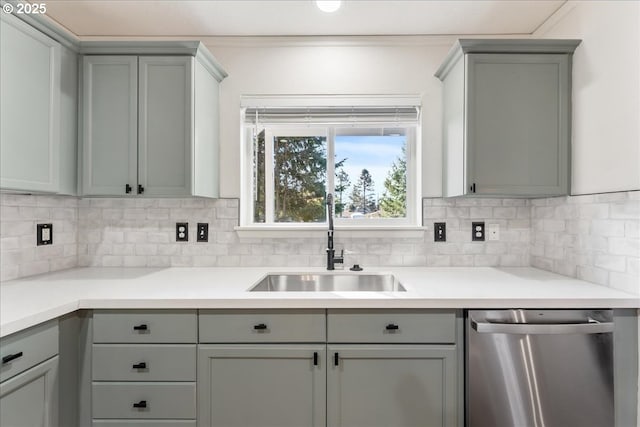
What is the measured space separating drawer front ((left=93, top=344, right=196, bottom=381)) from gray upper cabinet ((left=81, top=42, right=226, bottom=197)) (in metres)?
0.80

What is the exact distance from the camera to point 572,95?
1934 mm

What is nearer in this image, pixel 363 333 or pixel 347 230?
pixel 363 333

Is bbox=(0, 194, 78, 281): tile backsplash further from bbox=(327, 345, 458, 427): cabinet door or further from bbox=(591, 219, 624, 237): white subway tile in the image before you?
bbox=(591, 219, 624, 237): white subway tile

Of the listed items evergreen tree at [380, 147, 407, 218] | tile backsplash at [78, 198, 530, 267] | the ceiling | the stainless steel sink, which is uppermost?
the ceiling

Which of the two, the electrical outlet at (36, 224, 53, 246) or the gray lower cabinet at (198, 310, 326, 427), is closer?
the gray lower cabinet at (198, 310, 326, 427)

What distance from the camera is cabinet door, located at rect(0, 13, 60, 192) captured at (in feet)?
5.13

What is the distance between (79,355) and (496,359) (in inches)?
70.9

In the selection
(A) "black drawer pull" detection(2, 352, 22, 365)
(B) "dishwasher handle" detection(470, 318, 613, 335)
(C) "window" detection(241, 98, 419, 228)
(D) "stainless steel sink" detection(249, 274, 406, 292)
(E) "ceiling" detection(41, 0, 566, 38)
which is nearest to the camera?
(A) "black drawer pull" detection(2, 352, 22, 365)

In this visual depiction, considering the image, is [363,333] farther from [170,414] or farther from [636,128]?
[636,128]

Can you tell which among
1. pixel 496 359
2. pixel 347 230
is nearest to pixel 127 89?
pixel 347 230

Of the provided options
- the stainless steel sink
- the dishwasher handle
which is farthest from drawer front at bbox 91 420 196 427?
the dishwasher handle

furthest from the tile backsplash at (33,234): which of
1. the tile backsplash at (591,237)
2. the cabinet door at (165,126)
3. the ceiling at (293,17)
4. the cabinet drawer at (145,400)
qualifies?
the tile backsplash at (591,237)

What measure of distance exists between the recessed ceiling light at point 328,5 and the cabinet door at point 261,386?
1.76 m

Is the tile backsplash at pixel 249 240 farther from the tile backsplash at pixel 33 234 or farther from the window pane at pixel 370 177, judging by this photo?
the window pane at pixel 370 177
